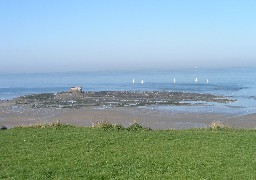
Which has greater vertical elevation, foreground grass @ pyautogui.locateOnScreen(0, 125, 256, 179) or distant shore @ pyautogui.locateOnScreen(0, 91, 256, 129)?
foreground grass @ pyautogui.locateOnScreen(0, 125, 256, 179)

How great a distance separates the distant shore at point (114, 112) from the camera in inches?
1447

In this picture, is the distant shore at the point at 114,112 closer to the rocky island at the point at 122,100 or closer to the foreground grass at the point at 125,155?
the rocky island at the point at 122,100

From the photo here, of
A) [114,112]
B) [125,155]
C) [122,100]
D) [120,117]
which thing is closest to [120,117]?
[120,117]

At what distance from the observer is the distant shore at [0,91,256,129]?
Answer: 3675 cm

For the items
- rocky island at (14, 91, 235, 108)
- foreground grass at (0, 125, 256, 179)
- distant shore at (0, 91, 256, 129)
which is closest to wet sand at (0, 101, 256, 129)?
distant shore at (0, 91, 256, 129)

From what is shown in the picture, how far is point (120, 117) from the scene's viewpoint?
4081 cm

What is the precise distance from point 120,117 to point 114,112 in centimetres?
450

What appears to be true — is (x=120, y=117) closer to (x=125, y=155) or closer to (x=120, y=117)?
(x=120, y=117)

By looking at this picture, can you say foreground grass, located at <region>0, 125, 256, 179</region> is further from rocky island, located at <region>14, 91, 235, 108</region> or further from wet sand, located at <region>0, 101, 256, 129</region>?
rocky island, located at <region>14, 91, 235, 108</region>

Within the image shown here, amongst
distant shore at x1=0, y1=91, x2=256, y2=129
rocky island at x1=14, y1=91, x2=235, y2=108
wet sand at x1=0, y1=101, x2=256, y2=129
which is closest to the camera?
wet sand at x1=0, y1=101, x2=256, y2=129

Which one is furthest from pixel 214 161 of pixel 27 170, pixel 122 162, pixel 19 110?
pixel 19 110

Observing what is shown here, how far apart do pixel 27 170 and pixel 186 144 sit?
699 cm

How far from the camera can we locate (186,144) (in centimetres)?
1820

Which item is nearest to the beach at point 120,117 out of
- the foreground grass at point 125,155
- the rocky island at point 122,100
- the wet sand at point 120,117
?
the wet sand at point 120,117
